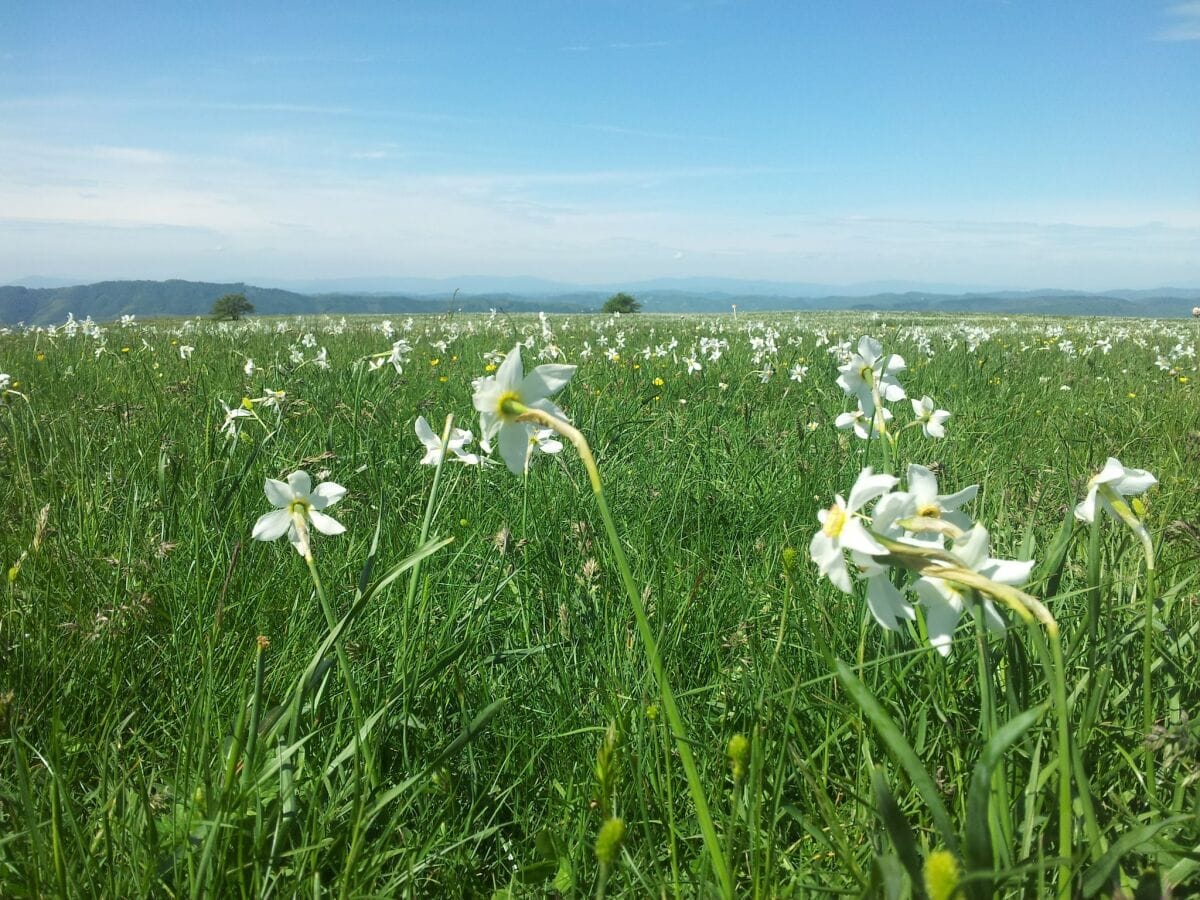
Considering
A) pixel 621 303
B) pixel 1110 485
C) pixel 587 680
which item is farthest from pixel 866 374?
pixel 621 303

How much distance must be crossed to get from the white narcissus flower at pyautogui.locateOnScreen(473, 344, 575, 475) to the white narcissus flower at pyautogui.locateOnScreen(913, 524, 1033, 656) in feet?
1.87

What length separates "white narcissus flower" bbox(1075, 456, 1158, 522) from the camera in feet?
4.08

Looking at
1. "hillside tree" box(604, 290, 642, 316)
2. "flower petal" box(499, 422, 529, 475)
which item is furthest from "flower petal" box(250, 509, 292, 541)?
"hillside tree" box(604, 290, 642, 316)

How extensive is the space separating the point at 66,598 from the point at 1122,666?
2.87 meters

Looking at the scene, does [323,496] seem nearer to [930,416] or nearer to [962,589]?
[962,589]

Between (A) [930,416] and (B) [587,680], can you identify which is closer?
(B) [587,680]

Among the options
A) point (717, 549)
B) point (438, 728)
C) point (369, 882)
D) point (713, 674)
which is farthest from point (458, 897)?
point (717, 549)

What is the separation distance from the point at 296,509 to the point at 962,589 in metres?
1.32

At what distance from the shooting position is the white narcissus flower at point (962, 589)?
3.38 ft

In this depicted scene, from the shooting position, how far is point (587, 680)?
1.98 m

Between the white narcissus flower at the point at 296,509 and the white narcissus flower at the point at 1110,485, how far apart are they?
140 cm

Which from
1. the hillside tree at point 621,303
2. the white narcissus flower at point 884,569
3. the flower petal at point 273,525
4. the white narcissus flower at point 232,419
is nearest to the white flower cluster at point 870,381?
the white narcissus flower at point 884,569

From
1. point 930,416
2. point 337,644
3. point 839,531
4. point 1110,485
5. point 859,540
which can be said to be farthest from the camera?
point 930,416

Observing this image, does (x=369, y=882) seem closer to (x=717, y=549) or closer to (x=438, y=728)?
(x=438, y=728)
